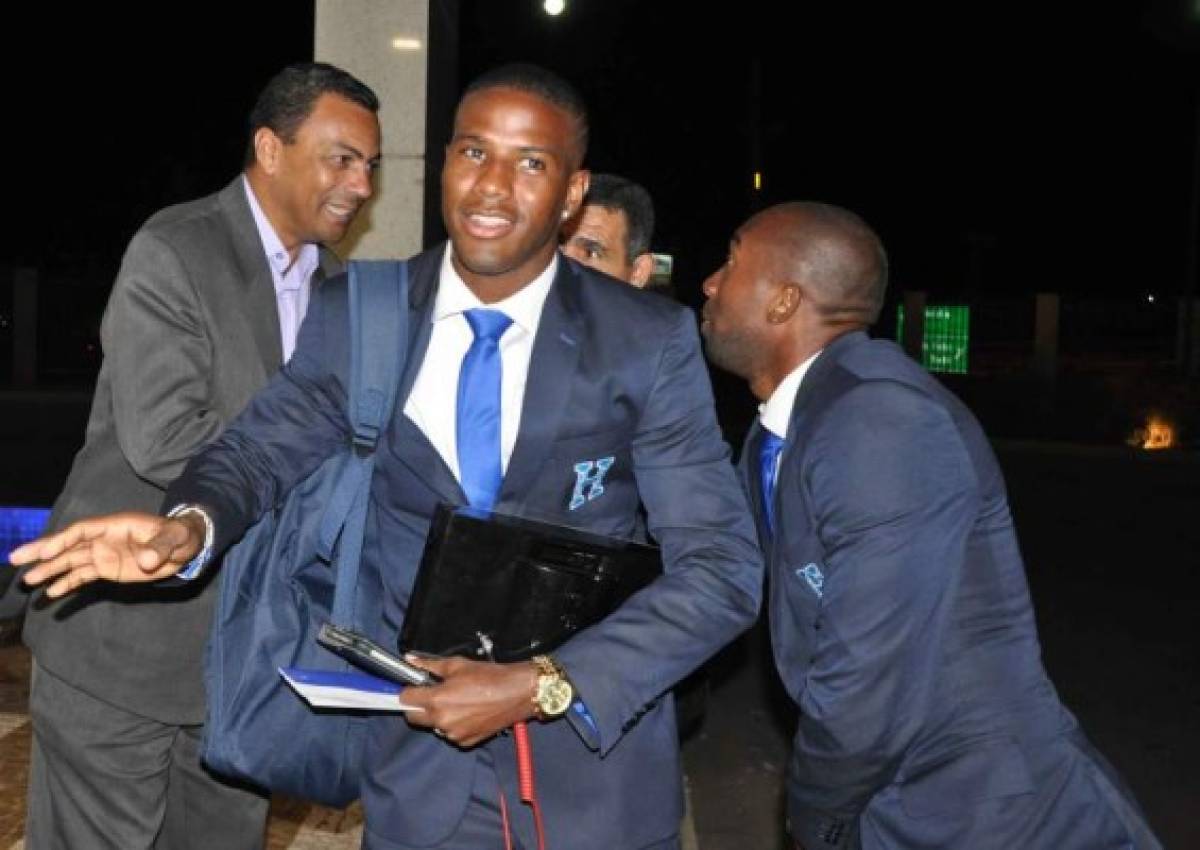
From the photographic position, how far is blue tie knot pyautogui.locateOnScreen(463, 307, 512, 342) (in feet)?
8.50

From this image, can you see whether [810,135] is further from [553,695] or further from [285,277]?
[553,695]

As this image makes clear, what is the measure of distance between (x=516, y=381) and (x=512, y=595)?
385 millimetres

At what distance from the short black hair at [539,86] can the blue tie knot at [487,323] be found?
0.33 metres

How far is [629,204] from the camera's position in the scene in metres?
4.46

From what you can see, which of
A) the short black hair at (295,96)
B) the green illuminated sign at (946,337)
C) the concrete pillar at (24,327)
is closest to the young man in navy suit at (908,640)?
the short black hair at (295,96)

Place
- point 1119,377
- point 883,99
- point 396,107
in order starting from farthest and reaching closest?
point 883,99 → point 1119,377 → point 396,107

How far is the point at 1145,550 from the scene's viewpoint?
1134 cm

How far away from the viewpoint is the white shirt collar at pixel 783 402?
9.24 feet

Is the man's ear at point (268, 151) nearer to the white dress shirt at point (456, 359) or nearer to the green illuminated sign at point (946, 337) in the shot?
the white dress shirt at point (456, 359)

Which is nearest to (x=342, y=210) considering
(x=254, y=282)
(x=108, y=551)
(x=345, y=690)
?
(x=254, y=282)

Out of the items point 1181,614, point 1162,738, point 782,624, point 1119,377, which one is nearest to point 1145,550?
point 1181,614

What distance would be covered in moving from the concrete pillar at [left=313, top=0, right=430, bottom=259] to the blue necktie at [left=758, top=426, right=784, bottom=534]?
3.51m

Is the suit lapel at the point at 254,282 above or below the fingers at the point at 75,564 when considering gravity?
above

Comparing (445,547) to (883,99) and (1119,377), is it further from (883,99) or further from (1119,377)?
(883,99)
